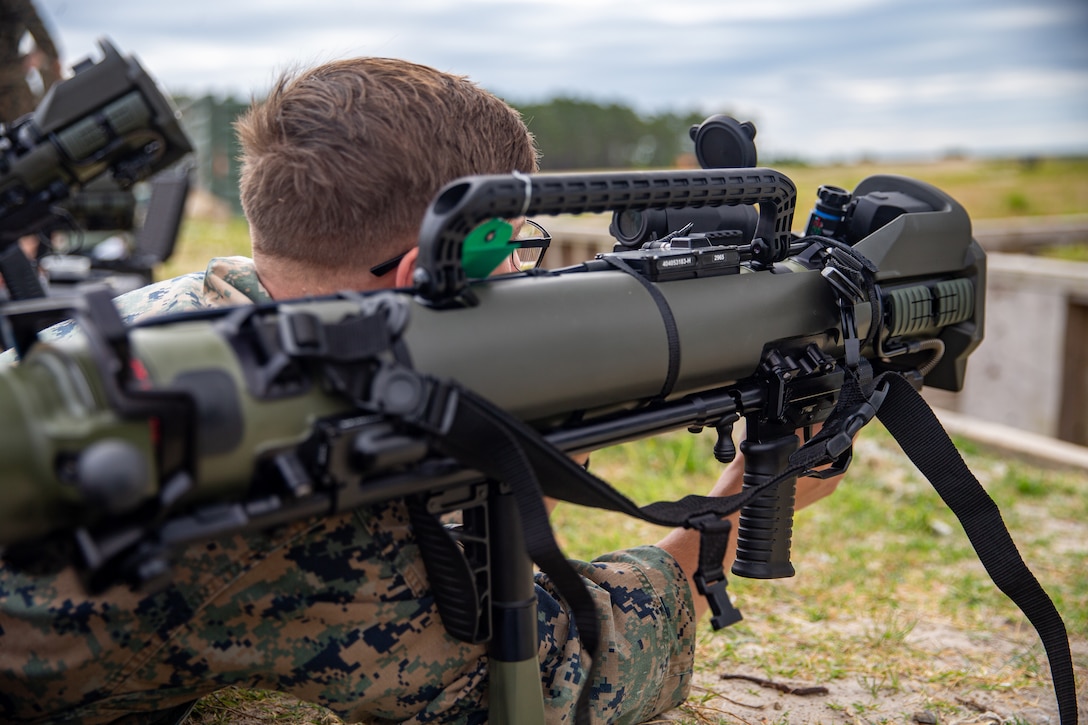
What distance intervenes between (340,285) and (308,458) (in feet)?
1.70

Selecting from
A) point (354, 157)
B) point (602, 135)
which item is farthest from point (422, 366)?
point (602, 135)

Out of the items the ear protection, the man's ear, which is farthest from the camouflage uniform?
the ear protection

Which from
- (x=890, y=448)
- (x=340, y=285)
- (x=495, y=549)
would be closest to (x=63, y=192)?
(x=340, y=285)

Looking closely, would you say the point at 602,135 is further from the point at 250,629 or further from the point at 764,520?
the point at 250,629

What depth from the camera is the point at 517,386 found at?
138 cm

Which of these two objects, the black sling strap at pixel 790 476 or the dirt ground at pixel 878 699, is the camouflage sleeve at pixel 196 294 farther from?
the dirt ground at pixel 878 699

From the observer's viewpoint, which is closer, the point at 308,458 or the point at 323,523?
the point at 308,458

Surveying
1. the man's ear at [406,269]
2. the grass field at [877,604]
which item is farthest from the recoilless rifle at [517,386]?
the grass field at [877,604]

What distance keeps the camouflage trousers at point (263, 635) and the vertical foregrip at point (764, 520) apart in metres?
0.54

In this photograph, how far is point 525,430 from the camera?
136cm

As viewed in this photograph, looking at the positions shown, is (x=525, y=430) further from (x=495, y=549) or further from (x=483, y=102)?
(x=483, y=102)

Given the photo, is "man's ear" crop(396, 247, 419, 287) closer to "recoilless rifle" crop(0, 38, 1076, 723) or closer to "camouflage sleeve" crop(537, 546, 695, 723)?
"recoilless rifle" crop(0, 38, 1076, 723)

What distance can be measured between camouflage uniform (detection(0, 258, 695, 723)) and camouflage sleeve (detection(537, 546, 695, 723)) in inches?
1.9

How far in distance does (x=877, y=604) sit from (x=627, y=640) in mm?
1690
